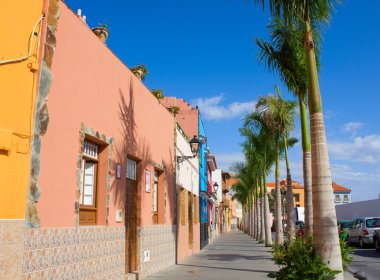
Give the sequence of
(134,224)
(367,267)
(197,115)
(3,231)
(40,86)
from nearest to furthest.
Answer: (3,231) → (40,86) → (134,224) → (367,267) → (197,115)

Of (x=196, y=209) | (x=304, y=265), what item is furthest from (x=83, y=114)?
(x=196, y=209)

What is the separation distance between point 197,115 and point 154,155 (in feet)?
42.0

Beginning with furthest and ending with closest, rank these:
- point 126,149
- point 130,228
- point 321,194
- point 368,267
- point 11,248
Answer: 1. point 368,267
2. point 130,228
3. point 126,149
4. point 321,194
5. point 11,248

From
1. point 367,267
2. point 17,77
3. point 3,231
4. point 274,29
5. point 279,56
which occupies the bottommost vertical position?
point 367,267

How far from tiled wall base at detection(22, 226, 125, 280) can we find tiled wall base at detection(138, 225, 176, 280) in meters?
1.97

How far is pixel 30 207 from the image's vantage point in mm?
6105

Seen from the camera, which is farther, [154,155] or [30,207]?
[154,155]

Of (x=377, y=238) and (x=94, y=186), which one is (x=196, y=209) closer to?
(x=377, y=238)

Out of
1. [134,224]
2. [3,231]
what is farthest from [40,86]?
[134,224]

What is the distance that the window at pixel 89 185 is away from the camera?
848 centimetres

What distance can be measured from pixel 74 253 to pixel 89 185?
1.76 m

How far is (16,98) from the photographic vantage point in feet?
19.2

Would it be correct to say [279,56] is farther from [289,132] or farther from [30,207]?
[30,207]

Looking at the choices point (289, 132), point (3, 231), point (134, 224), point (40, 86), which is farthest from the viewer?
point (289, 132)
